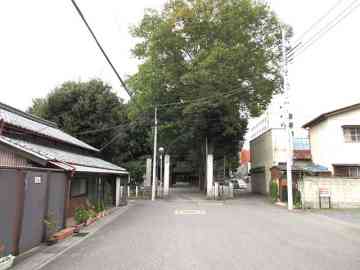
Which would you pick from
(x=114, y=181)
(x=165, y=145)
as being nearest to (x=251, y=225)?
(x=114, y=181)

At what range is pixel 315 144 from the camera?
78.8 feet

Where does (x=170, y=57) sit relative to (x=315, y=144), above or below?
above

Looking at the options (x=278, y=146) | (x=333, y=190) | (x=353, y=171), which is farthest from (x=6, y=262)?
(x=278, y=146)

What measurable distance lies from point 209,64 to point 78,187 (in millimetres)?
13512

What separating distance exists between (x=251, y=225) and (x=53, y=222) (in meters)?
6.87

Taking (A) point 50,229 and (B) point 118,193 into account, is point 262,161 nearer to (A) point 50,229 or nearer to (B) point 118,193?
(B) point 118,193

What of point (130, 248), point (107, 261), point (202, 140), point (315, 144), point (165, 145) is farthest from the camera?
point (165, 145)

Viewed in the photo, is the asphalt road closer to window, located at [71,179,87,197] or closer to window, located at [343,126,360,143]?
window, located at [71,179,87,197]

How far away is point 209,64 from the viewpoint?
2345 cm

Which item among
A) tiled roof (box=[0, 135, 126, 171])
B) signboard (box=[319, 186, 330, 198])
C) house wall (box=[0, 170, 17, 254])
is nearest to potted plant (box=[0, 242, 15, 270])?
house wall (box=[0, 170, 17, 254])

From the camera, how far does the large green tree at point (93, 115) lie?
27.9 meters

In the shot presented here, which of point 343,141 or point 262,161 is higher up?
point 343,141

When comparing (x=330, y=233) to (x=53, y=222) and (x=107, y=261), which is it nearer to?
(x=107, y=261)

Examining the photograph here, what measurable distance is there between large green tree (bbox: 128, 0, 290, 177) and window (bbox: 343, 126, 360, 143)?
24.9ft
